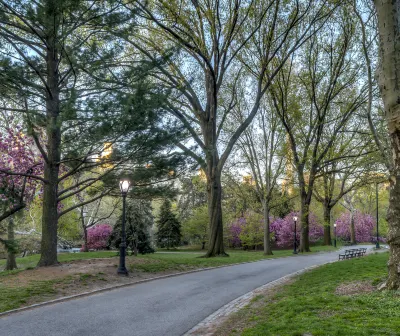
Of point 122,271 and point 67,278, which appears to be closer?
point 67,278

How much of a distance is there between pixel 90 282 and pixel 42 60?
7.88 meters

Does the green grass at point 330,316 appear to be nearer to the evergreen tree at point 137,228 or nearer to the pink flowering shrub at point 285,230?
the evergreen tree at point 137,228

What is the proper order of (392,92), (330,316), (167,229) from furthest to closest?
1. (167,229)
2. (392,92)
3. (330,316)

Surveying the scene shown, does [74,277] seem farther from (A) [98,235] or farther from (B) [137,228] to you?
(A) [98,235]

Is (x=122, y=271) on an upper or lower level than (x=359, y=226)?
upper

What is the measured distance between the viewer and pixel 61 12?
27.5ft

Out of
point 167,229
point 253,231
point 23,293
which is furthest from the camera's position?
point 167,229

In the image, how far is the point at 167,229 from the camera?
39781 mm

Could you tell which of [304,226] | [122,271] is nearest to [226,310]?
[122,271]

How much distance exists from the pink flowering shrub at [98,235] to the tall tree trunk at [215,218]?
16.6 m

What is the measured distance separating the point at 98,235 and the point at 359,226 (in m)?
35.6

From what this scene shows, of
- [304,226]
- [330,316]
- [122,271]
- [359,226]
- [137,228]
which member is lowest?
[359,226]

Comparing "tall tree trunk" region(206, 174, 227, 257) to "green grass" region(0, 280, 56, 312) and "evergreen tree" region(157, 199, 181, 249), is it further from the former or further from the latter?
"evergreen tree" region(157, 199, 181, 249)

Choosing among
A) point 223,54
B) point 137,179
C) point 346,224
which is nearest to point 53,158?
point 137,179
